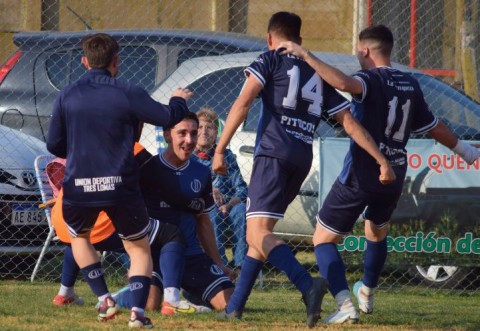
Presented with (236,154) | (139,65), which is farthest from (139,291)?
(139,65)

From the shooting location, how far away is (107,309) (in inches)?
264

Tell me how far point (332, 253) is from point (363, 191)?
0.42 meters

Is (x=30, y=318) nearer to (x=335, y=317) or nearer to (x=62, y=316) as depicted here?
(x=62, y=316)

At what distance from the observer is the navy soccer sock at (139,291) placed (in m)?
6.55

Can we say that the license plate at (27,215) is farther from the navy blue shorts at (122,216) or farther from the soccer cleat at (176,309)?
the navy blue shorts at (122,216)

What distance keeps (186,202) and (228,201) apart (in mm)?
2191

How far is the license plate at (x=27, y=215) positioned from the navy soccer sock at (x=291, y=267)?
360cm

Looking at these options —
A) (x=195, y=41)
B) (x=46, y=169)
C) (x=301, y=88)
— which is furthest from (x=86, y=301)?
(x=195, y=41)

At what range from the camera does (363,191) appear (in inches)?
289

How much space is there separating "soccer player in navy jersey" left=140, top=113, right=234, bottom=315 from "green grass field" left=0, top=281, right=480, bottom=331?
283 millimetres

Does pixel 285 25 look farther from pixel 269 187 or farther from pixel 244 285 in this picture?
pixel 244 285

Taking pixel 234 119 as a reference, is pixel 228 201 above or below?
below

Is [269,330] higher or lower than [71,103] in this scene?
lower

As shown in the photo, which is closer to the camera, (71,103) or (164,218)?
(71,103)
